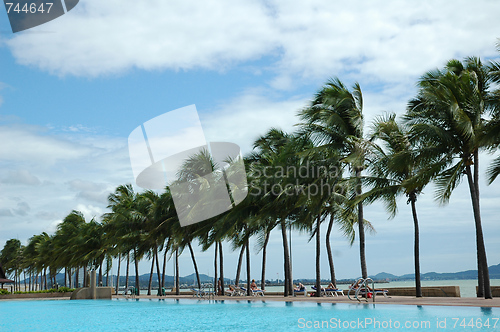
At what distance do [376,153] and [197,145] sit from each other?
12.7 metres

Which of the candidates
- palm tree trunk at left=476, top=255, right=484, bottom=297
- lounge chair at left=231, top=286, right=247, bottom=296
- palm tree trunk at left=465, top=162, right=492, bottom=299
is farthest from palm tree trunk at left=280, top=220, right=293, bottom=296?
palm tree trunk at left=465, top=162, right=492, bottom=299

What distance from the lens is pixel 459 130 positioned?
54.7 ft

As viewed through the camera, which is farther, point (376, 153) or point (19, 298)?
point (19, 298)

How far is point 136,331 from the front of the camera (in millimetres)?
12023

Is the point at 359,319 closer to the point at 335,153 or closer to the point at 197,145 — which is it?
the point at 335,153

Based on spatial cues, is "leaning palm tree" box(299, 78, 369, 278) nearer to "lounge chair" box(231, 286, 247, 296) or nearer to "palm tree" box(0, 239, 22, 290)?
"lounge chair" box(231, 286, 247, 296)

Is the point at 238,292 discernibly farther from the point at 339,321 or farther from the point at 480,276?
the point at 339,321

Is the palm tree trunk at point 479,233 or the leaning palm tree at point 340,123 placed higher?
the leaning palm tree at point 340,123

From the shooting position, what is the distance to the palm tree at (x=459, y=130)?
16.1 meters

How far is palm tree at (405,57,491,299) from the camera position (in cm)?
1608

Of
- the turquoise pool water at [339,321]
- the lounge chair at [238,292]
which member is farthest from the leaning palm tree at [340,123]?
the lounge chair at [238,292]

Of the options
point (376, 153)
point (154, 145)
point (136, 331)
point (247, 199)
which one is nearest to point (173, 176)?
point (247, 199)

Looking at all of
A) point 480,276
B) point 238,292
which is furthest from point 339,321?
point 238,292

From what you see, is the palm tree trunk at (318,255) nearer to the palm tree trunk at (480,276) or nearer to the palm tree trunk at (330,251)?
the palm tree trunk at (330,251)
